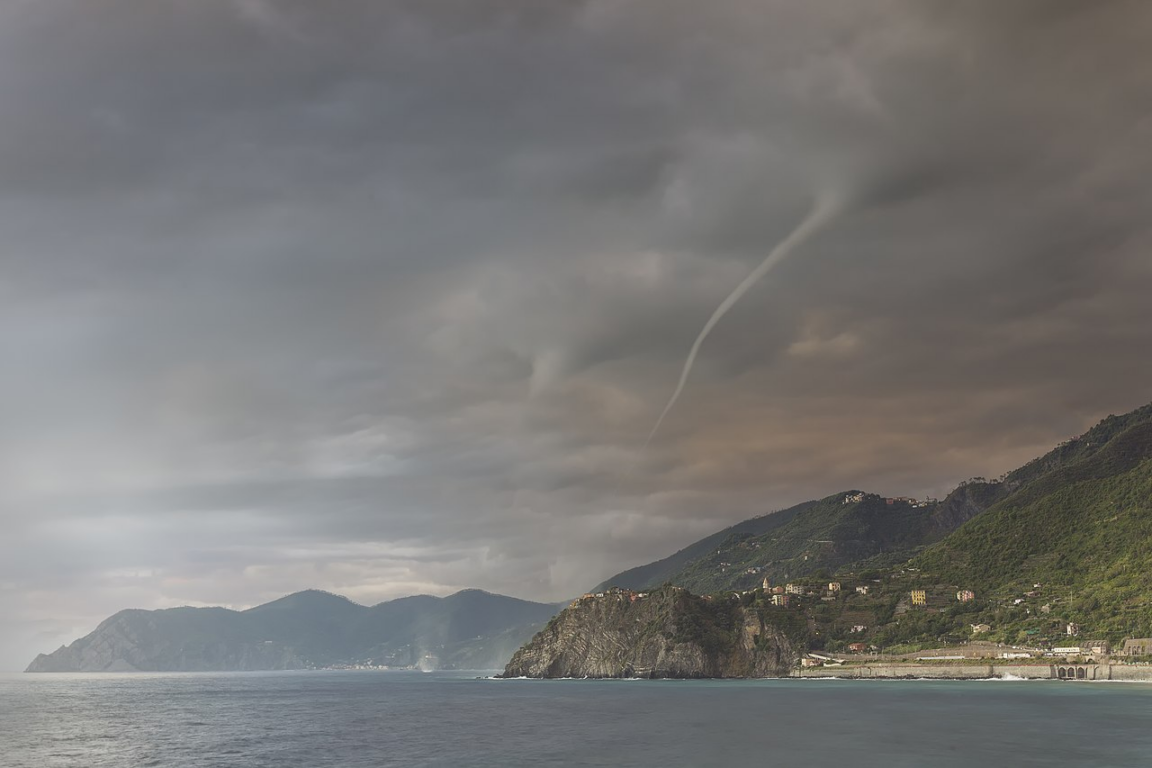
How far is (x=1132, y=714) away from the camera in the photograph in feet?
348

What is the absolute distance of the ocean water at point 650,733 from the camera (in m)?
80.0

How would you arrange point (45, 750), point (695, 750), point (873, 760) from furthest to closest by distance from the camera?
point (45, 750)
point (695, 750)
point (873, 760)

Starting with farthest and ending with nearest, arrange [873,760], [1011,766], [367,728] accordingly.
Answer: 1. [367,728]
2. [873,760]
3. [1011,766]

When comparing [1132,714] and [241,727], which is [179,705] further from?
[1132,714]

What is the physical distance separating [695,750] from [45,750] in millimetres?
76705

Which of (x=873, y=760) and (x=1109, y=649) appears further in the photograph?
(x=1109, y=649)

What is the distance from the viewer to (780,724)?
109 metres

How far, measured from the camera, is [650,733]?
104 m

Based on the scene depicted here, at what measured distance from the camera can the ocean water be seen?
80000mm

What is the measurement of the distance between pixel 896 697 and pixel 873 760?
273 ft

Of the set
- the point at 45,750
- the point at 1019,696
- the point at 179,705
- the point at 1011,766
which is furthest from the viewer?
the point at 179,705

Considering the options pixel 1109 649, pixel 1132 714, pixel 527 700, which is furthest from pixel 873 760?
pixel 1109 649

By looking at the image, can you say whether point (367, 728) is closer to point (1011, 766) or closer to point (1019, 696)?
point (1011, 766)

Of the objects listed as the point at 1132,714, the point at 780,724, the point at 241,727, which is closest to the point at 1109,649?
the point at 1132,714
